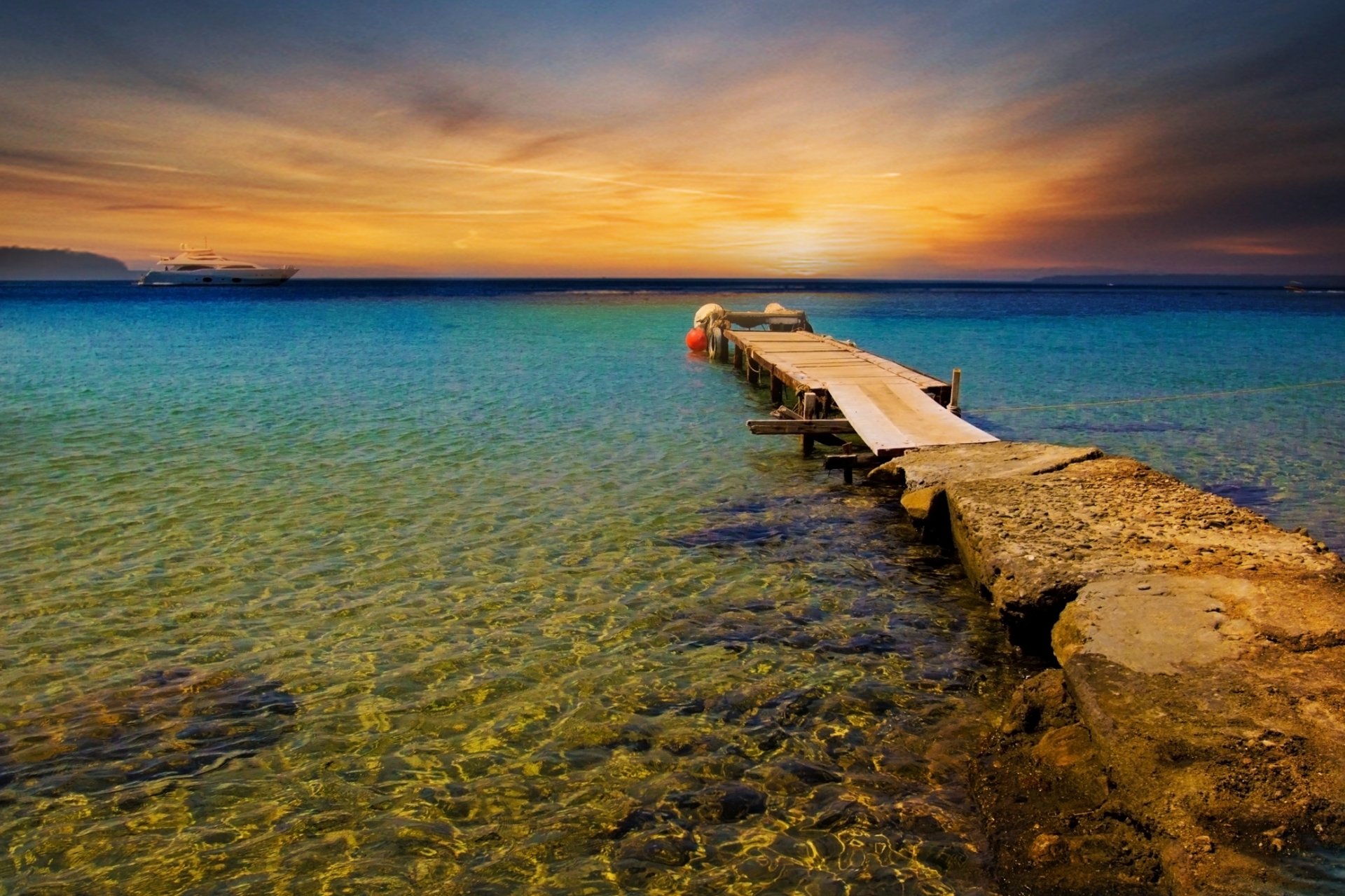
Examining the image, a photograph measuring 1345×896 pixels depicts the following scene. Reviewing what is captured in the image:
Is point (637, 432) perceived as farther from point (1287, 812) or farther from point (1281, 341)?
point (1281, 341)

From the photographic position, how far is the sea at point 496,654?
165 inches

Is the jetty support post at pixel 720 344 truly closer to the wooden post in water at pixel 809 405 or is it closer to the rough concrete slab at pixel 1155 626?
the wooden post in water at pixel 809 405

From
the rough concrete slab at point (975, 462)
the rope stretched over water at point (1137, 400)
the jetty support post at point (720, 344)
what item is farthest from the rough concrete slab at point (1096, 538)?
the jetty support post at point (720, 344)

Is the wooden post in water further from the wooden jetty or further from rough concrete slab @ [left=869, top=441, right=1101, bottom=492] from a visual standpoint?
rough concrete slab @ [left=869, top=441, right=1101, bottom=492]

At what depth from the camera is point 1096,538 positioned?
653 centimetres

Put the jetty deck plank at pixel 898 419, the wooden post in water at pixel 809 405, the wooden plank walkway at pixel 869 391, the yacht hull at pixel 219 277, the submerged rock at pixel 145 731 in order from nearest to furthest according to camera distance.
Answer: the submerged rock at pixel 145 731
the jetty deck plank at pixel 898 419
the wooden plank walkway at pixel 869 391
the wooden post in water at pixel 809 405
the yacht hull at pixel 219 277

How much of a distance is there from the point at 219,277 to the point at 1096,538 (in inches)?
6243

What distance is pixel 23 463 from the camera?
12.8 metres

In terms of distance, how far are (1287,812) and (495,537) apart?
765 cm

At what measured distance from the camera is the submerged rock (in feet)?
15.9

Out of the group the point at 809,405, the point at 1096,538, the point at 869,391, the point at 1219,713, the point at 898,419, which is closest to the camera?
the point at 1219,713

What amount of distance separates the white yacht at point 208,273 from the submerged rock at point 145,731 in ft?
502

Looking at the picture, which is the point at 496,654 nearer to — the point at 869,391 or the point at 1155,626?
the point at 1155,626

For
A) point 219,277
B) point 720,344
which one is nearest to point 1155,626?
point 720,344
